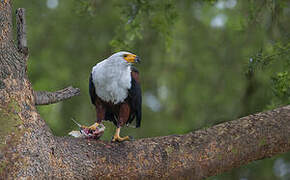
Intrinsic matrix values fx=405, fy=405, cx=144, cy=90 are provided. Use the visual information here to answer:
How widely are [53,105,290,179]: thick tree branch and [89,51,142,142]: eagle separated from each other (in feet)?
2.99

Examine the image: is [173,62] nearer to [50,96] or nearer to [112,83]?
[112,83]

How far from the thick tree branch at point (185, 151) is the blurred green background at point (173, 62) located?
7.42ft

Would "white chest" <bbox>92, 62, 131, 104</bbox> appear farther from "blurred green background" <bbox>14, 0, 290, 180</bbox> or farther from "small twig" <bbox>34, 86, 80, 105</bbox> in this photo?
"blurred green background" <bbox>14, 0, 290, 180</bbox>

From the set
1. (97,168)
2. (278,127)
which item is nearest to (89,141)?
(97,168)

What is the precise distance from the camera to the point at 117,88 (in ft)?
14.5

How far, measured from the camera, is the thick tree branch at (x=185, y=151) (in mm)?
3328

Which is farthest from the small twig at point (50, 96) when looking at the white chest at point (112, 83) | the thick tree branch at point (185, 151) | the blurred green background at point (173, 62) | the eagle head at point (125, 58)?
the blurred green background at point (173, 62)

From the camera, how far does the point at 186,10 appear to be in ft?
24.7

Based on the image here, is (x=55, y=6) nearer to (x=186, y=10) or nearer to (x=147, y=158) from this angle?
(x=186, y=10)

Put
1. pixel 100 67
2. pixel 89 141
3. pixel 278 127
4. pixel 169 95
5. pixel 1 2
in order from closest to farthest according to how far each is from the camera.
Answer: pixel 1 2 < pixel 89 141 < pixel 278 127 < pixel 100 67 < pixel 169 95

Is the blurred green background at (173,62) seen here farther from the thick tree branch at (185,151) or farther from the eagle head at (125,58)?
the thick tree branch at (185,151)

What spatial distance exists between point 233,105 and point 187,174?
367 cm

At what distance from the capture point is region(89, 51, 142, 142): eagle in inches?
174

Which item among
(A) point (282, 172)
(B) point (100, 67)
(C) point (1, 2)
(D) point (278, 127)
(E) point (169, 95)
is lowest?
(A) point (282, 172)
